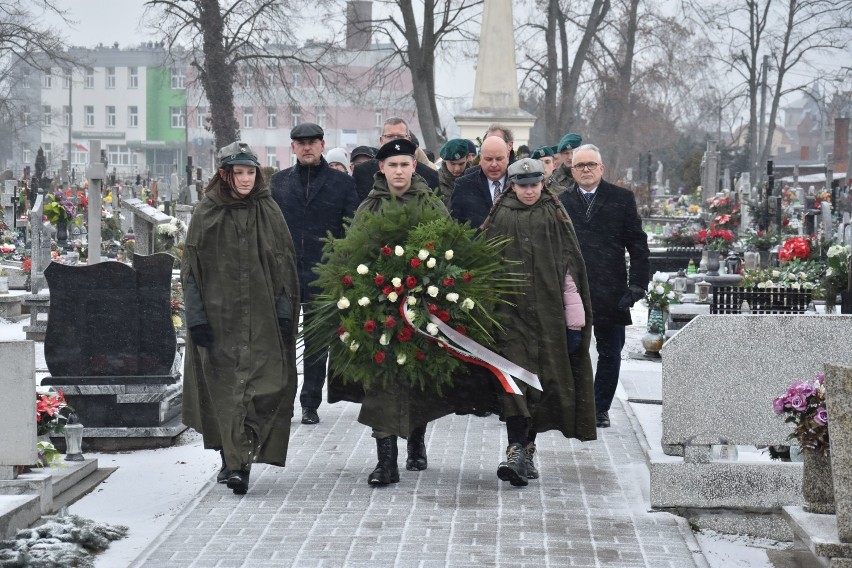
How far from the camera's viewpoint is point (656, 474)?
23.6 feet

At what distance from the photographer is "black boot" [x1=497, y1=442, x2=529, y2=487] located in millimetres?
7766

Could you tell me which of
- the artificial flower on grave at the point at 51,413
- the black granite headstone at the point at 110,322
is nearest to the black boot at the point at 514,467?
the artificial flower on grave at the point at 51,413

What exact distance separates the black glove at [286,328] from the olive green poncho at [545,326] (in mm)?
1136

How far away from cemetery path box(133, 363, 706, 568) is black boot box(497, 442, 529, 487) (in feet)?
0.19

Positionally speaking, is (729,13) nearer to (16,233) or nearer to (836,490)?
(16,233)

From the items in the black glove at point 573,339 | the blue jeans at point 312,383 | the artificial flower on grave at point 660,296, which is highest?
the black glove at point 573,339

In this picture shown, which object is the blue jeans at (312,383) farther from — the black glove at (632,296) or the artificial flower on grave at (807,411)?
the artificial flower on grave at (807,411)

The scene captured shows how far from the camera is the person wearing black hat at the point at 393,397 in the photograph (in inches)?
307

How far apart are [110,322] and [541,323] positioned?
3224 mm

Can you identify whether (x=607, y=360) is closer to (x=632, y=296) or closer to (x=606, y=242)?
(x=632, y=296)

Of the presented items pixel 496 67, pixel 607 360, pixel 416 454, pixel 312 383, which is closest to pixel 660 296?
pixel 607 360

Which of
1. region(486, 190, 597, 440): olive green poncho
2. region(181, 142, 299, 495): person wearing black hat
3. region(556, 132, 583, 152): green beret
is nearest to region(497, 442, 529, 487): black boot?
region(486, 190, 597, 440): olive green poncho

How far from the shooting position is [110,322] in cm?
956

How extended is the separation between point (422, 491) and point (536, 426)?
757mm
